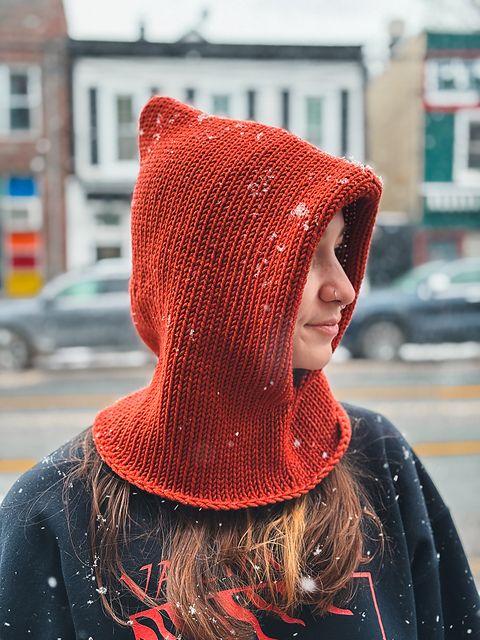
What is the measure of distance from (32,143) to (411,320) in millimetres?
8058

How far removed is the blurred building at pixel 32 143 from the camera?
11797mm

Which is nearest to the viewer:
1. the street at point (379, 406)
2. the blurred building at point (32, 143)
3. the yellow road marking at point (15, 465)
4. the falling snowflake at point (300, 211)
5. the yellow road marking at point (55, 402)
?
the falling snowflake at point (300, 211)

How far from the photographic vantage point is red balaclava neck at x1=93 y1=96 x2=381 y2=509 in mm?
924

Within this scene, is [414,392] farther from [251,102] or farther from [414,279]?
[251,102]

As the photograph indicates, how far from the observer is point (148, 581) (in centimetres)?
95

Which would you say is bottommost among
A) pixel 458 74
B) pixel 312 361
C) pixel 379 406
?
pixel 379 406

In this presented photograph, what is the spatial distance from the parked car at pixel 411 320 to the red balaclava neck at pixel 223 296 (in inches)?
290

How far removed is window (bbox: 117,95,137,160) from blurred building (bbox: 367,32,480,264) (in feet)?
16.7

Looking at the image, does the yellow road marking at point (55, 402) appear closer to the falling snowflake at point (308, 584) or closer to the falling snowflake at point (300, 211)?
the falling snowflake at point (308, 584)

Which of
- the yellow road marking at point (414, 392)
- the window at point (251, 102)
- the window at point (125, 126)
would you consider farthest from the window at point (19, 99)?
the yellow road marking at point (414, 392)

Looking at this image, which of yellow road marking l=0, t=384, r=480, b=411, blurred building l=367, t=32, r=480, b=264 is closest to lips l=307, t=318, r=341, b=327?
yellow road marking l=0, t=384, r=480, b=411

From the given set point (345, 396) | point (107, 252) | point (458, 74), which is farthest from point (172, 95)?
point (345, 396)

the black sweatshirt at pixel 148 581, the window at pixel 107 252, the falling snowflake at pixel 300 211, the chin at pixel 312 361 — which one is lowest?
the window at pixel 107 252

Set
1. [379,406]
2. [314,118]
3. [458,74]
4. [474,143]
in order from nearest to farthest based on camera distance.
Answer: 1. [379,406]
2. [314,118]
3. [458,74]
4. [474,143]
